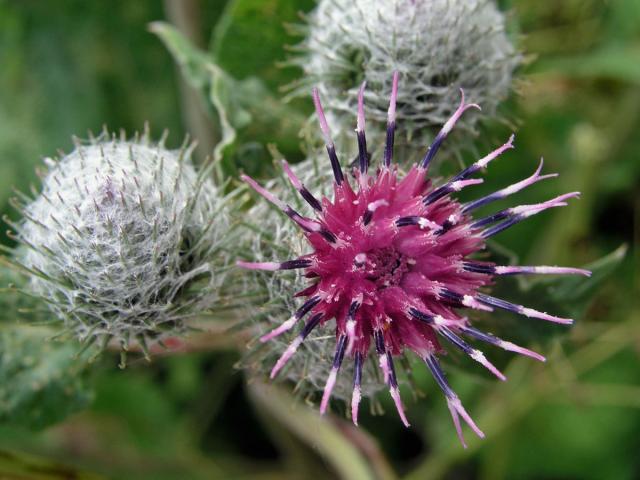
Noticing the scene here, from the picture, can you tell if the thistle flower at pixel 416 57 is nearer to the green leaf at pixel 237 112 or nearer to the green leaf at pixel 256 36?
the green leaf at pixel 237 112

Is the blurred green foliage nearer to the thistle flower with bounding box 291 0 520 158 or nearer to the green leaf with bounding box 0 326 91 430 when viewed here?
the green leaf with bounding box 0 326 91 430

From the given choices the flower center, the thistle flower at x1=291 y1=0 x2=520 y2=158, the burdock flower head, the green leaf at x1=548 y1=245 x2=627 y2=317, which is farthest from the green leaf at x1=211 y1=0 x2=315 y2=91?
the green leaf at x1=548 y1=245 x2=627 y2=317

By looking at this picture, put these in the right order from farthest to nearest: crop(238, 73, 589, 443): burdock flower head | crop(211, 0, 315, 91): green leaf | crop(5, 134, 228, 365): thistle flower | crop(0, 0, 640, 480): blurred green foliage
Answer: crop(0, 0, 640, 480): blurred green foliage → crop(211, 0, 315, 91): green leaf → crop(5, 134, 228, 365): thistle flower → crop(238, 73, 589, 443): burdock flower head

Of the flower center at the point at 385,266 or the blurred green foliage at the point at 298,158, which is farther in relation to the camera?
the blurred green foliage at the point at 298,158

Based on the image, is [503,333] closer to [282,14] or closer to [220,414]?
[282,14]

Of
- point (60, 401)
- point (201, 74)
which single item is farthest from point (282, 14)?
point (60, 401)

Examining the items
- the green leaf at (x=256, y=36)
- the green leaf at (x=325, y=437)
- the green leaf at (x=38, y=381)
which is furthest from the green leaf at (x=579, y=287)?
the green leaf at (x=38, y=381)

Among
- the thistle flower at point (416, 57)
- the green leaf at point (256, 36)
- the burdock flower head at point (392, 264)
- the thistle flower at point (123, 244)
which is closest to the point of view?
the burdock flower head at point (392, 264)
